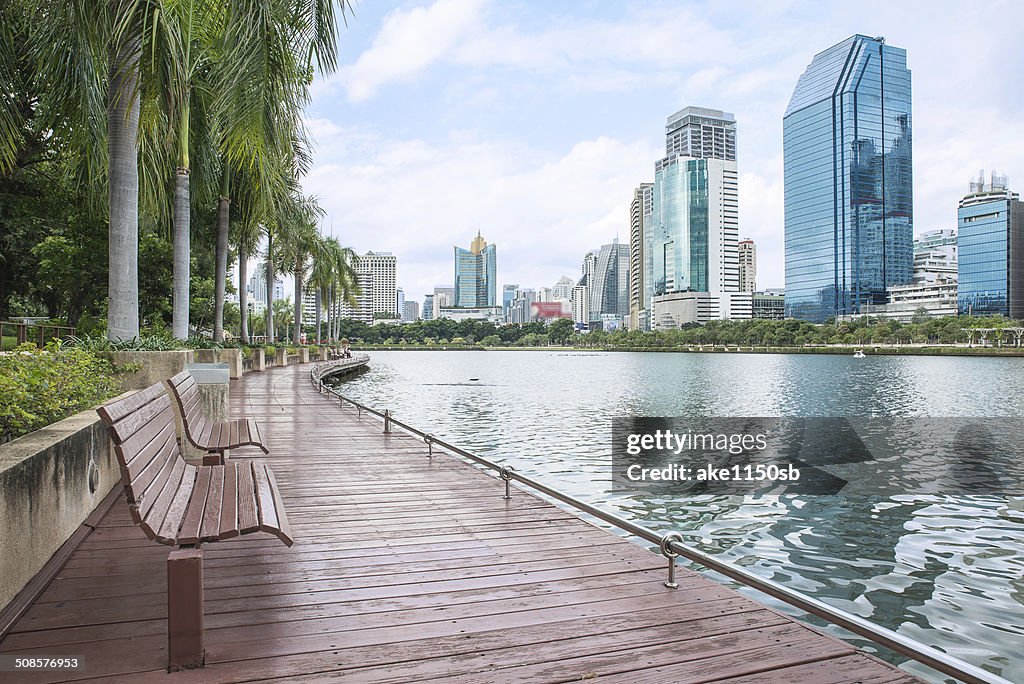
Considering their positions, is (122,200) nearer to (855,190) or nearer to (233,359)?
(233,359)

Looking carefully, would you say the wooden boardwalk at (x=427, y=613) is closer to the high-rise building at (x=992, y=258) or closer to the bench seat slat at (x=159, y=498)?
the bench seat slat at (x=159, y=498)

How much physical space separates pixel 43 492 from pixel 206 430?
8.54 ft

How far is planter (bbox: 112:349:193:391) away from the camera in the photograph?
267 inches

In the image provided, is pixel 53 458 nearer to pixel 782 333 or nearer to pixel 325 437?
pixel 325 437

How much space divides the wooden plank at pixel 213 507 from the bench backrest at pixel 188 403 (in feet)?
3.59

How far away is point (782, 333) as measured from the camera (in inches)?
4727

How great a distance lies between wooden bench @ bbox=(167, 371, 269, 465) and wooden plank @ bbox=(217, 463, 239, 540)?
3.16ft

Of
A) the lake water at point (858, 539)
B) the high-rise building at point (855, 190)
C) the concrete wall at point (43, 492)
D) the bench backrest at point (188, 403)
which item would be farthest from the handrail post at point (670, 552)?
the high-rise building at point (855, 190)

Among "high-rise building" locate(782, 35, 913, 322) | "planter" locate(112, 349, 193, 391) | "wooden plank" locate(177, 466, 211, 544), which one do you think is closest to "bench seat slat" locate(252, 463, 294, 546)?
"wooden plank" locate(177, 466, 211, 544)

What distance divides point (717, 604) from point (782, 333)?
125 meters

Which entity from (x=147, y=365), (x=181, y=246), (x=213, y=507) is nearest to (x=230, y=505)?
(x=213, y=507)

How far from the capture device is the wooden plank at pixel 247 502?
3.05 meters

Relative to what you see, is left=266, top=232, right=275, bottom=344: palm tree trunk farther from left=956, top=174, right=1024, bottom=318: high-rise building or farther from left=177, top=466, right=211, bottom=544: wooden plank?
left=956, top=174, right=1024, bottom=318: high-rise building

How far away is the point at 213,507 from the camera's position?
3447mm
